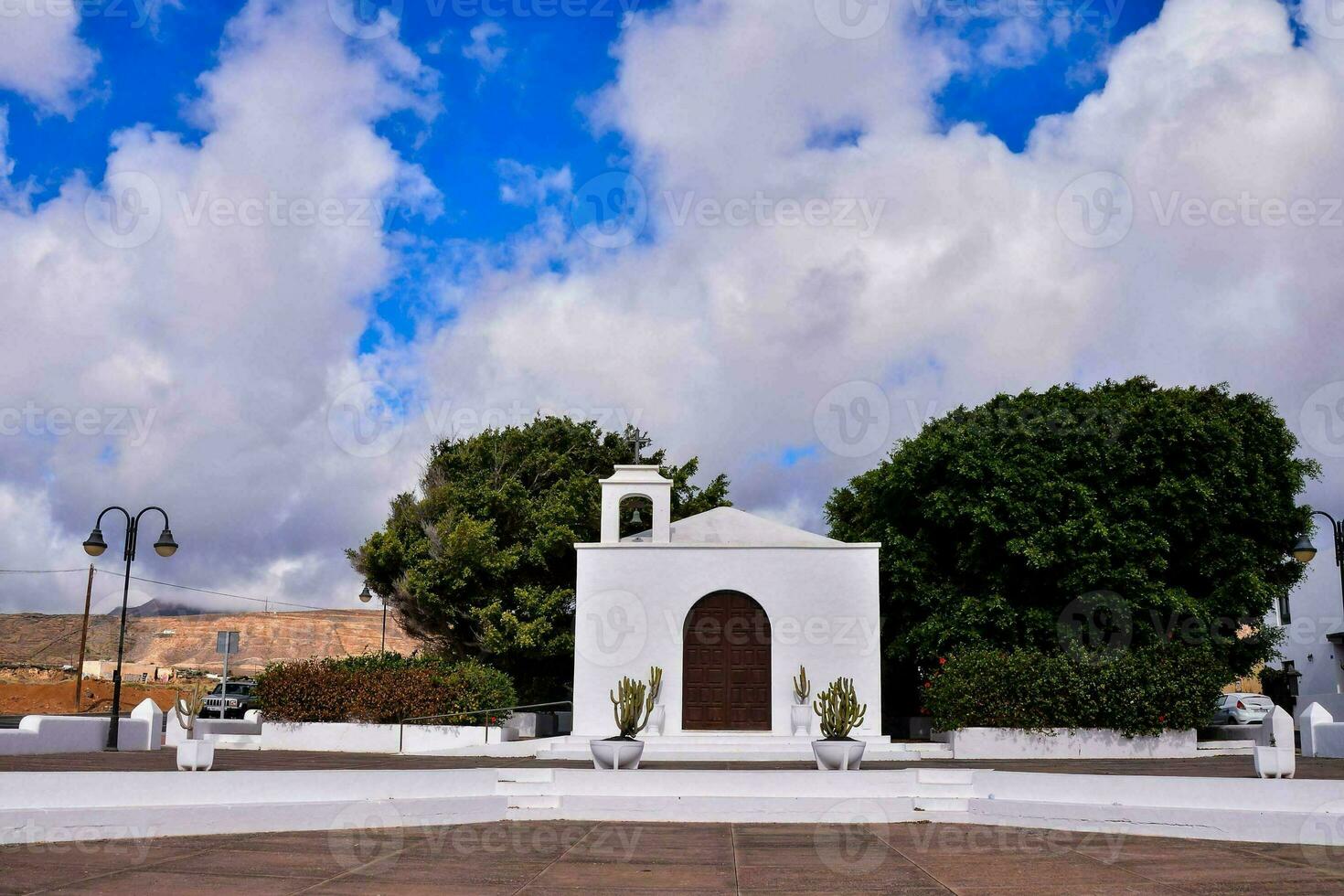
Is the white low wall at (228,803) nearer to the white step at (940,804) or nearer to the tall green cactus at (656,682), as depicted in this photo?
the white step at (940,804)

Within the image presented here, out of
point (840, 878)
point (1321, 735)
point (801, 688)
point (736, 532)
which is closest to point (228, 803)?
point (840, 878)

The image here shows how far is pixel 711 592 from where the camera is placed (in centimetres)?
2173

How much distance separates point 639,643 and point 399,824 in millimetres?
10425

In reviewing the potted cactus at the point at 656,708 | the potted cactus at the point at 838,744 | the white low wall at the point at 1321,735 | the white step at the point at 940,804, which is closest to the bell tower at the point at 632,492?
the potted cactus at the point at 656,708

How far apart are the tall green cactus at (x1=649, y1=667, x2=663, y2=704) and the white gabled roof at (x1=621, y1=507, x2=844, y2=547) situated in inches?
112

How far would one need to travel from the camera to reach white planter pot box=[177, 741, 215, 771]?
1192 centimetres

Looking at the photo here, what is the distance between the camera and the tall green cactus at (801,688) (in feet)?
68.1

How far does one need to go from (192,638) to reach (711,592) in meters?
66.6

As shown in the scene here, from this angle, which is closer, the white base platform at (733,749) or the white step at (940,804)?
the white step at (940,804)

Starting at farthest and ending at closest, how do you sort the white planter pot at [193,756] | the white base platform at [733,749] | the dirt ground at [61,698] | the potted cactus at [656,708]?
1. the dirt ground at [61,698]
2. the potted cactus at [656,708]
3. the white base platform at [733,749]
4. the white planter pot at [193,756]

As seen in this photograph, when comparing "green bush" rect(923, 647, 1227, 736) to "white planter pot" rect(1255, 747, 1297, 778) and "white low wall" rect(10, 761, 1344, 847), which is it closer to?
"white planter pot" rect(1255, 747, 1297, 778)

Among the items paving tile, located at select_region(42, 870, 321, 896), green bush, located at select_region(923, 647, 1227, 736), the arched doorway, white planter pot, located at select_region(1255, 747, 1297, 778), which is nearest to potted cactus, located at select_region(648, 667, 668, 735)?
the arched doorway

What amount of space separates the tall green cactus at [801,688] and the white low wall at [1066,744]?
290cm

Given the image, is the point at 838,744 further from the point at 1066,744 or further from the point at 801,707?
the point at 1066,744
